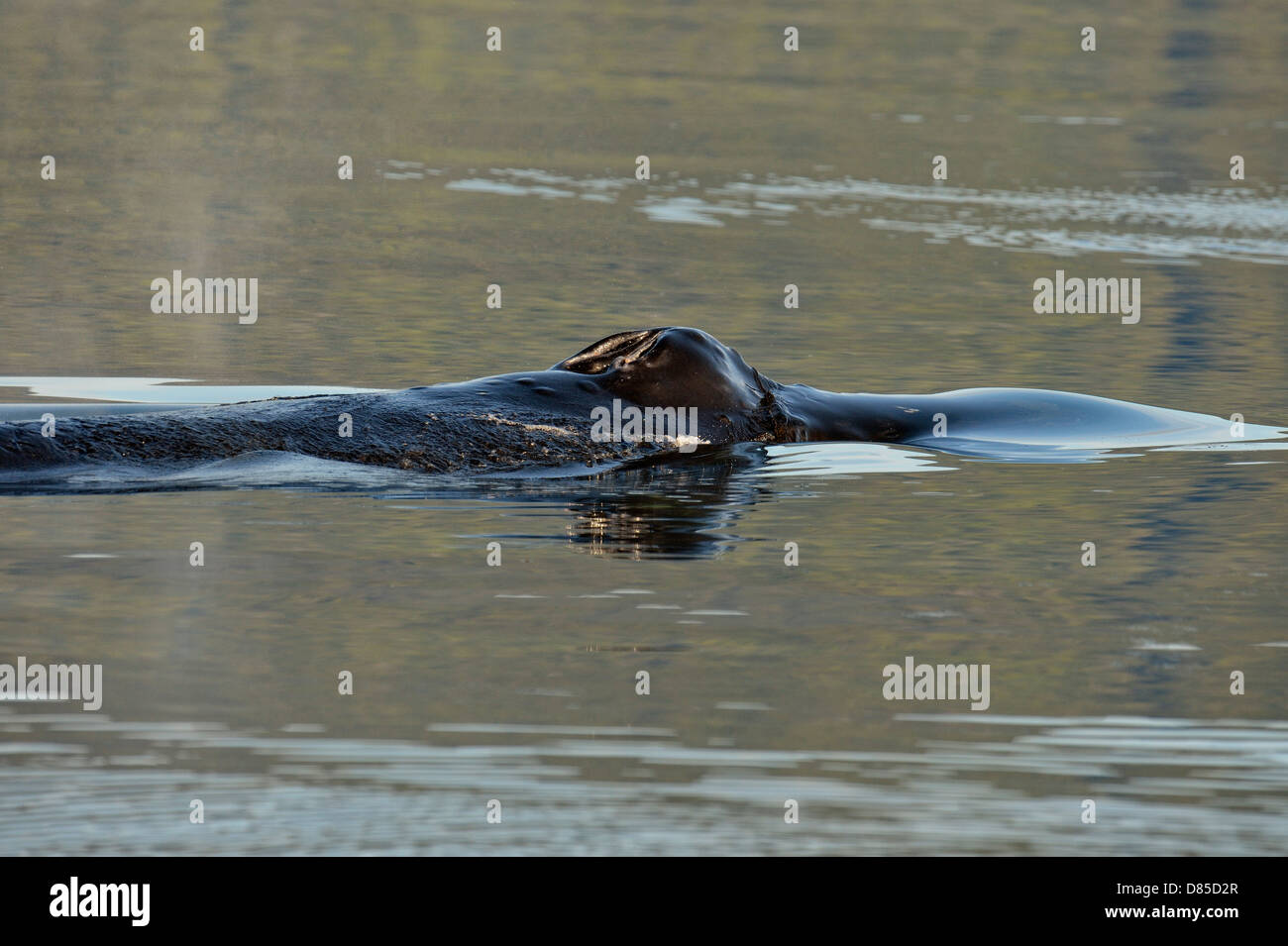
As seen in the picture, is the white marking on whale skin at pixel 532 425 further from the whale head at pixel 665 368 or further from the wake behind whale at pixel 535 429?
the whale head at pixel 665 368

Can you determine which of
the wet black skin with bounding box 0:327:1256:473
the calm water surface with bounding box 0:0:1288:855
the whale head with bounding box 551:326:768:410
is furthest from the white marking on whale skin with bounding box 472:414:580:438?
the calm water surface with bounding box 0:0:1288:855

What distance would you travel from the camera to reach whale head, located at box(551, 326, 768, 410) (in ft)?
34.6

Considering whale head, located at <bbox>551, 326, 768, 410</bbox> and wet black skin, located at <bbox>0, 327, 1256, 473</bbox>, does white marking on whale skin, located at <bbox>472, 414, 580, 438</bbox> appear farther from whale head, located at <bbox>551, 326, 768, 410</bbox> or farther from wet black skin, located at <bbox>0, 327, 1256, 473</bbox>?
whale head, located at <bbox>551, 326, 768, 410</bbox>

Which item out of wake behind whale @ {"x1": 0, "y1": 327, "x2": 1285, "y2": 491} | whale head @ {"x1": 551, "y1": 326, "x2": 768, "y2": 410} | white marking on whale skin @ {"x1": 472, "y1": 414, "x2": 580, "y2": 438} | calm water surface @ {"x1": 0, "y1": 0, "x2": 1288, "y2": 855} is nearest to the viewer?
calm water surface @ {"x1": 0, "y1": 0, "x2": 1288, "y2": 855}

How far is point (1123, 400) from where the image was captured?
13242 millimetres

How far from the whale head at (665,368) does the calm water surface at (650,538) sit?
342 mm

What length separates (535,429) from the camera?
10.5 meters

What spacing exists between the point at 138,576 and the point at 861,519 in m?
3.30

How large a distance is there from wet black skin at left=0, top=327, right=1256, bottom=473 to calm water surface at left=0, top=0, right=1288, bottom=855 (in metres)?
0.20

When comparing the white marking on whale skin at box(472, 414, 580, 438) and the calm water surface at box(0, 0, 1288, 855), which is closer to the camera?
the calm water surface at box(0, 0, 1288, 855)

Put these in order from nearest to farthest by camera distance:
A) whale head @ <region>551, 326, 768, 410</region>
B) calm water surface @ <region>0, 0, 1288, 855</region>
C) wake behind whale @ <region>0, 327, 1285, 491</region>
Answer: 1. calm water surface @ <region>0, 0, 1288, 855</region>
2. wake behind whale @ <region>0, 327, 1285, 491</region>
3. whale head @ <region>551, 326, 768, 410</region>

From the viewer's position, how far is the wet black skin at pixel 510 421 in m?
9.89

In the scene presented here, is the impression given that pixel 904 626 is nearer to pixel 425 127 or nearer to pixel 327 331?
pixel 327 331
